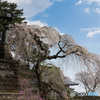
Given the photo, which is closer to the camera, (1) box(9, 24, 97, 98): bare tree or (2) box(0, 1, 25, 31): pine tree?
(1) box(9, 24, 97, 98): bare tree

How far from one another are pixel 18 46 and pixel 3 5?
13.7 feet

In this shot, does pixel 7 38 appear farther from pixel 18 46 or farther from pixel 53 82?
pixel 53 82

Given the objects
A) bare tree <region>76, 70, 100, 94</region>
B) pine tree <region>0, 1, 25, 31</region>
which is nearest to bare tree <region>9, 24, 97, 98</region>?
pine tree <region>0, 1, 25, 31</region>

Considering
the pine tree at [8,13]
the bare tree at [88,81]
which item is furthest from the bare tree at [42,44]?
the bare tree at [88,81]

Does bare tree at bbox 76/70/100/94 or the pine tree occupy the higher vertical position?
the pine tree

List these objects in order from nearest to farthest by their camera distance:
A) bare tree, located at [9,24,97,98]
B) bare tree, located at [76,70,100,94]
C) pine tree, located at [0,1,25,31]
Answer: bare tree, located at [9,24,97,98]
pine tree, located at [0,1,25,31]
bare tree, located at [76,70,100,94]

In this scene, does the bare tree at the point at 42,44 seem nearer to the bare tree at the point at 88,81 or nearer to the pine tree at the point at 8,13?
the pine tree at the point at 8,13

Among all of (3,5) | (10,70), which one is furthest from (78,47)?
(3,5)

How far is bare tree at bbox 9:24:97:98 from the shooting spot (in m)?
12.9

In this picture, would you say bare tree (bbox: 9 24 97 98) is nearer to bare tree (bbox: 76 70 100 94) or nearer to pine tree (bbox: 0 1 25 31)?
pine tree (bbox: 0 1 25 31)

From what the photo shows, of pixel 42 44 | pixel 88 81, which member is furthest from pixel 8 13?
pixel 88 81

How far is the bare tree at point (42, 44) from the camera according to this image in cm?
1289

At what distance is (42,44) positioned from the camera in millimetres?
14539

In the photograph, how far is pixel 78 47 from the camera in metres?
13.1
